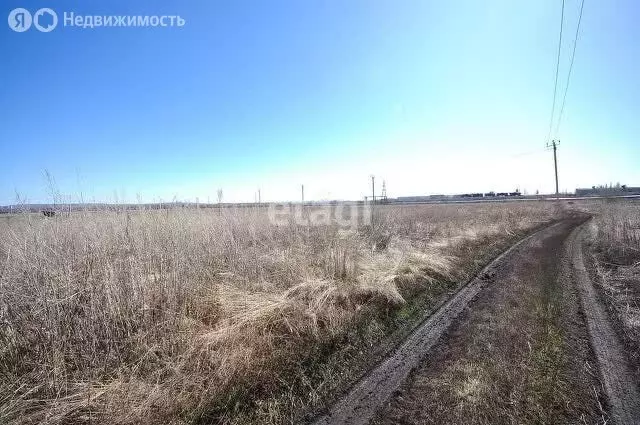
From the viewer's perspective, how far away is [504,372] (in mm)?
2992

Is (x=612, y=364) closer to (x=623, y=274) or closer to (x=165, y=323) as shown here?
(x=165, y=323)

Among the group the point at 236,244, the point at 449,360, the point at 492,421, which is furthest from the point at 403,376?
the point at 236,244

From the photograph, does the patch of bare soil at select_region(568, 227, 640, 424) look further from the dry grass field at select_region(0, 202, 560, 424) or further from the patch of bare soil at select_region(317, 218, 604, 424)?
the dry grass field at select_region(0, 202, 560, 424)

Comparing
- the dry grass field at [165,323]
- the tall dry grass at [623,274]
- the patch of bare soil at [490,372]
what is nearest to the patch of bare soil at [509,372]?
the patch of bare soil at [490,372]

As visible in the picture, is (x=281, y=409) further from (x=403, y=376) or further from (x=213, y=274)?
(x=213, y=274)

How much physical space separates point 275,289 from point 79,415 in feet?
9.95

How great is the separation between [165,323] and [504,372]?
12.5 ft

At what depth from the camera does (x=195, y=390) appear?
2811 mm

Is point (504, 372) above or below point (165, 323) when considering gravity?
below

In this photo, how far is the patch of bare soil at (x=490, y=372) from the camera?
2.50 meters

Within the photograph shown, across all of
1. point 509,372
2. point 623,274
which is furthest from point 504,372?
point 623,274

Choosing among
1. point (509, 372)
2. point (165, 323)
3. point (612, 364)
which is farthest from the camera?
point (165, 323)

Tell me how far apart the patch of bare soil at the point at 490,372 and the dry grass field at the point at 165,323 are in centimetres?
50

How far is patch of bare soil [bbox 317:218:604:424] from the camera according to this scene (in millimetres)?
2496
